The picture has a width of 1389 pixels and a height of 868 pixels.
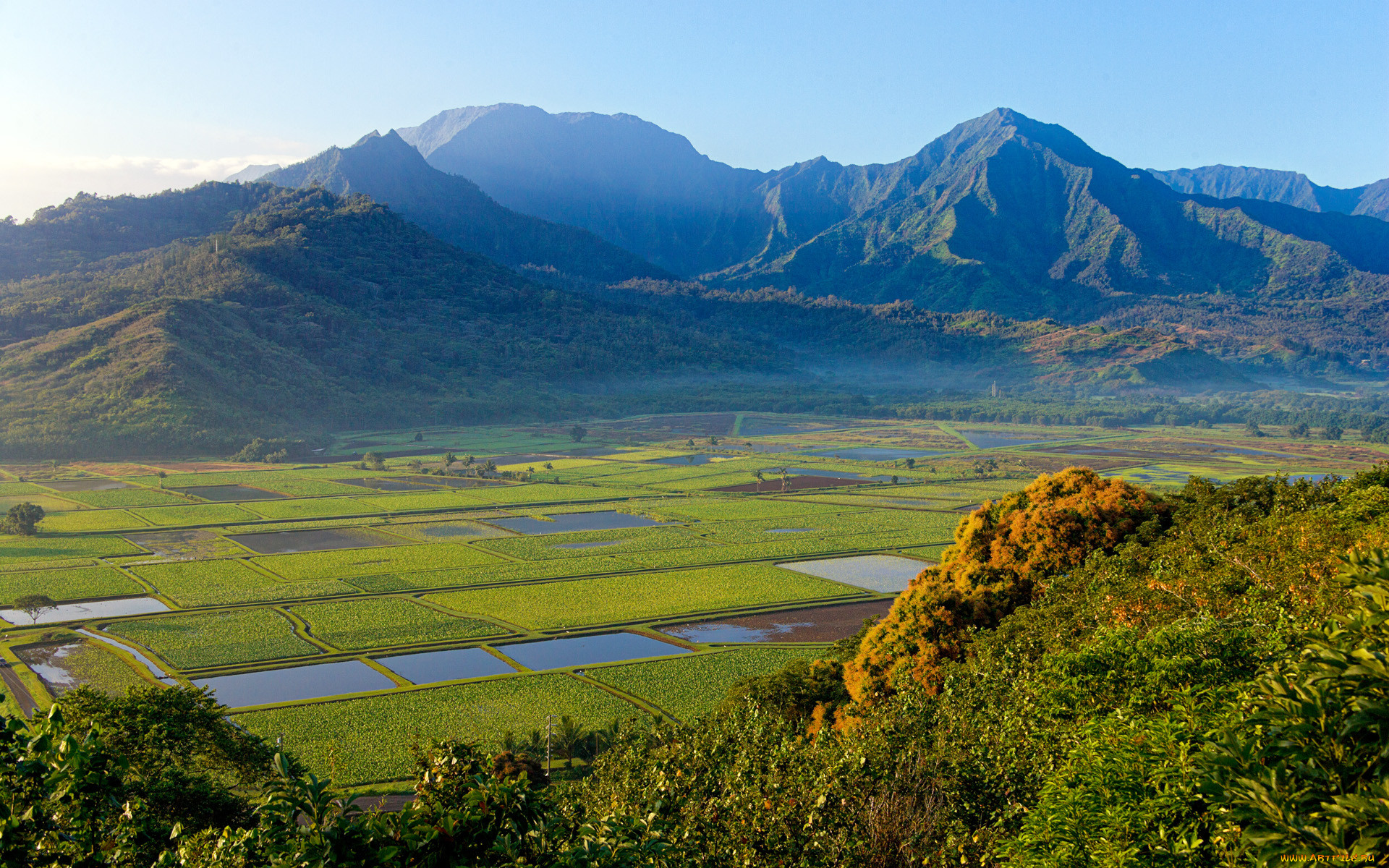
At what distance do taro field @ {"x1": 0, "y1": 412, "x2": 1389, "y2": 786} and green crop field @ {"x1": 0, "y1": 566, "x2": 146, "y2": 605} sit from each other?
0.25 metres

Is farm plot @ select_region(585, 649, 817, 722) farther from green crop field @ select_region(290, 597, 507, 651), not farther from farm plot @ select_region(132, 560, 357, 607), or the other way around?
farm plot @ select_region(132, 560, 357, 607)

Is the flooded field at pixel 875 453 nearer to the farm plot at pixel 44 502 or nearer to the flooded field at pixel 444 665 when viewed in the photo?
the flooded field at pixel 444 665

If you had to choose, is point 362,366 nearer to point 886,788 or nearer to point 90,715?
point 90,715

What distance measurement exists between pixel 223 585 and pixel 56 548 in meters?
20.3

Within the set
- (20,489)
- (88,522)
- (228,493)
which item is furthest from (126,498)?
(88,522)

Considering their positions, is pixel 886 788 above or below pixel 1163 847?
below

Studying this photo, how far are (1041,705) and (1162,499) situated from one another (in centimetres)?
2725

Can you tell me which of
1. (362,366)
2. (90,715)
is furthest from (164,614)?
(362,366)

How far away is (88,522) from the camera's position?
2975 inches

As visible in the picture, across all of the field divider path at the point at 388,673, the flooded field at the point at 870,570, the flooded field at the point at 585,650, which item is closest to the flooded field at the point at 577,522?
the flooded field at the point at 870,570

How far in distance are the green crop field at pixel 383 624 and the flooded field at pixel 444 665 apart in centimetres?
184

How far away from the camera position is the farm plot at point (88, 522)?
7244 cm

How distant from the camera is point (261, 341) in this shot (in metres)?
177

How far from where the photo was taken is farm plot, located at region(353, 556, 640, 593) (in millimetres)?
57094
